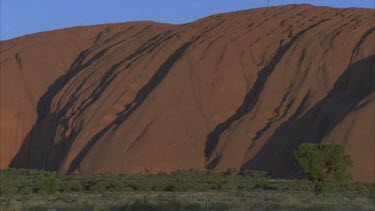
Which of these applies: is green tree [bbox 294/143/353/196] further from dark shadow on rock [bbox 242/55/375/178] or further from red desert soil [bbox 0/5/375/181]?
dark shadow on rock [bbox 242/55/375/178]

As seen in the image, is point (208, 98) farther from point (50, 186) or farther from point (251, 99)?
point (50, 186)

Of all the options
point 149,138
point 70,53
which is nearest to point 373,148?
point 149,138

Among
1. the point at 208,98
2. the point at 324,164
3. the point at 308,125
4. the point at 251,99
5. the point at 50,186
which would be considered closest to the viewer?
the point at 324,164

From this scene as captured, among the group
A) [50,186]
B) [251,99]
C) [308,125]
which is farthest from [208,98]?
[50,186]

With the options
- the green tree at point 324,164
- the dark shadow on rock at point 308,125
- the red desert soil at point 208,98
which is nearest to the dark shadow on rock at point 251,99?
the red desert soil at point 208,98

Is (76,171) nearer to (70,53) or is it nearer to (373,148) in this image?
(373,148)

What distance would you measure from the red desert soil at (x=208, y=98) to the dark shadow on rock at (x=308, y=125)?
116 mm

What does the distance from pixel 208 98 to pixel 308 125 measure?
38.6ft

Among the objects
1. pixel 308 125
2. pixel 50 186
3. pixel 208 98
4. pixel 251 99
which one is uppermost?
pixel 50 186

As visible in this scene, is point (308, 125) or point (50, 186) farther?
point (308, 125)

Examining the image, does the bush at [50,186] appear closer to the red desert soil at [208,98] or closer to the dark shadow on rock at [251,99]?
the red desert soil at [208,98]

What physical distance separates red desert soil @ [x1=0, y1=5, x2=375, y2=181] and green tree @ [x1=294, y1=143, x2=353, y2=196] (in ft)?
71.8

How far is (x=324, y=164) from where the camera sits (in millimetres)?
36750

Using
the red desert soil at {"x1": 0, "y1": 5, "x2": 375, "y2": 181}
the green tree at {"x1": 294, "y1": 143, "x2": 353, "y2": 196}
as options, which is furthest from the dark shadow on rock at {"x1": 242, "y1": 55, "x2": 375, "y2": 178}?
the green tree at {"x1": 294, "y1": 143, "x2": 353, "y2": 196}
